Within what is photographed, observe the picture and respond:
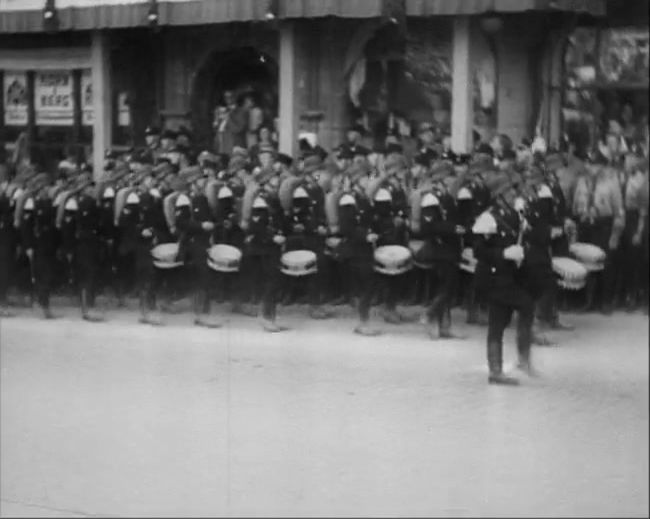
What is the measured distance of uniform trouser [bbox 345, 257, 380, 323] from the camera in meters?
6.14

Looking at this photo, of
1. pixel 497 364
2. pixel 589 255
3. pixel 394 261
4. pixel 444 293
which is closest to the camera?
pixel 589 255

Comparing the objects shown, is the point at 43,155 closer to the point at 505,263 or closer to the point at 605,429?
the point at 505,263

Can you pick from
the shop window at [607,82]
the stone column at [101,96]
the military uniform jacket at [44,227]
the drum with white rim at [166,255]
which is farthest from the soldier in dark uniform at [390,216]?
the military uniform jacket at [44,227]

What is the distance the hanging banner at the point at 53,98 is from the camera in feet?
21.9

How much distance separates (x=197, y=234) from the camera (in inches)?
266

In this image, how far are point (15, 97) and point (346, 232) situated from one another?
2.32 metres

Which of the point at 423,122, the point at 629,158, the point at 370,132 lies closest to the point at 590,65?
the point at 629,158

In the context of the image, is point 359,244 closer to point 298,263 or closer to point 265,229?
point 298,263

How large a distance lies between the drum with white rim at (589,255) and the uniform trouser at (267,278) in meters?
1.92

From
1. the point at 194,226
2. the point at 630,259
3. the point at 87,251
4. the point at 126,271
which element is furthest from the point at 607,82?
the point at 87,251

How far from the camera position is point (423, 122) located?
5582 millimetres

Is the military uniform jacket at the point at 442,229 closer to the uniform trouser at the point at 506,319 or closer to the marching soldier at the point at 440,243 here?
the marching soldier at the point at 440,243

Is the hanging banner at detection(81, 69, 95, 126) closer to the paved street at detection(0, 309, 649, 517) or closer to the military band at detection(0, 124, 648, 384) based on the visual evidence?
the military band at detection(0, 124, 648, 384)

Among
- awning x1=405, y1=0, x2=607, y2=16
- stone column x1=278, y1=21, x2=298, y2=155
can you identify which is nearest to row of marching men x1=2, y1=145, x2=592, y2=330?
stone column x1=278, y1=21, x2=298, y2=155
